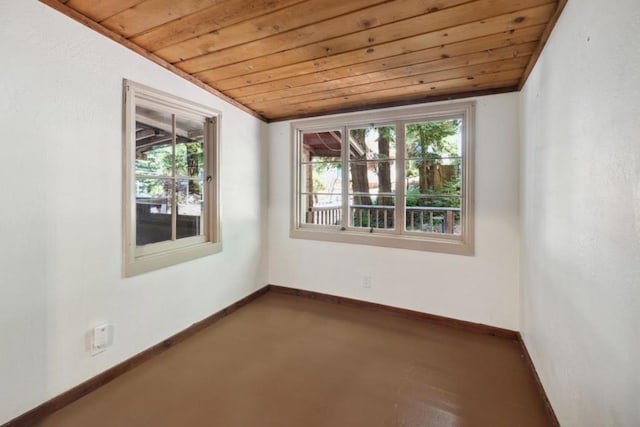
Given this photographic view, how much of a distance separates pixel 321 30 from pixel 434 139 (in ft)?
5.26

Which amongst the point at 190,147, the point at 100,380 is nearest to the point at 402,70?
the point at 190,147

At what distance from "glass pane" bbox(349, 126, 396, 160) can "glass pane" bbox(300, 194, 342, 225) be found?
628 mm

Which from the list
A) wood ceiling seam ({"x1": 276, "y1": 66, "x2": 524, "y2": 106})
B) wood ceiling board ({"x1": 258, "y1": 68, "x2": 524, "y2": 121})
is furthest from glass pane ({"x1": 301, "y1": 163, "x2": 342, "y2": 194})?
wood ceiling seam ({"x1": 276, "y1": 66, "x2": 524, "y2": 106})

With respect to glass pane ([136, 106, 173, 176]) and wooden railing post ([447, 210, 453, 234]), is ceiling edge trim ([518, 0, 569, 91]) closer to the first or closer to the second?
wooden railing post ([447, 210, 453, 234])

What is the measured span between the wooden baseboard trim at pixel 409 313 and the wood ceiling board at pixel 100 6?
2843 millimetres

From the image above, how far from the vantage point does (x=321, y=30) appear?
1.71m

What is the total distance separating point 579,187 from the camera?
122 cm

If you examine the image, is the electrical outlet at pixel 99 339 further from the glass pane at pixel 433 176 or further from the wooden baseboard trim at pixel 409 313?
the glass pane at pixel 433 176

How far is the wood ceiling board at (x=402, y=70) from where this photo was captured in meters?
1.86

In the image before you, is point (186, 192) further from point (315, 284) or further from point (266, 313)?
point (315, 284)

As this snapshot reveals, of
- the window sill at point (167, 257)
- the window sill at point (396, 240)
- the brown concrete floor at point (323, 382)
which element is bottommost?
the brown concrete floor at point (323, 382)

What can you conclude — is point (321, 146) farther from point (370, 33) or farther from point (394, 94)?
point (370, 33)

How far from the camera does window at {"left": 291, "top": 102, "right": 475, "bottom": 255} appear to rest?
2.72 metres

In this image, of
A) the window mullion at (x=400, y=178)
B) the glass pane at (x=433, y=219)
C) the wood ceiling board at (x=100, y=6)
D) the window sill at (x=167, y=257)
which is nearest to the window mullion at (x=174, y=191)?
the window sill at (x=167, y=257)
